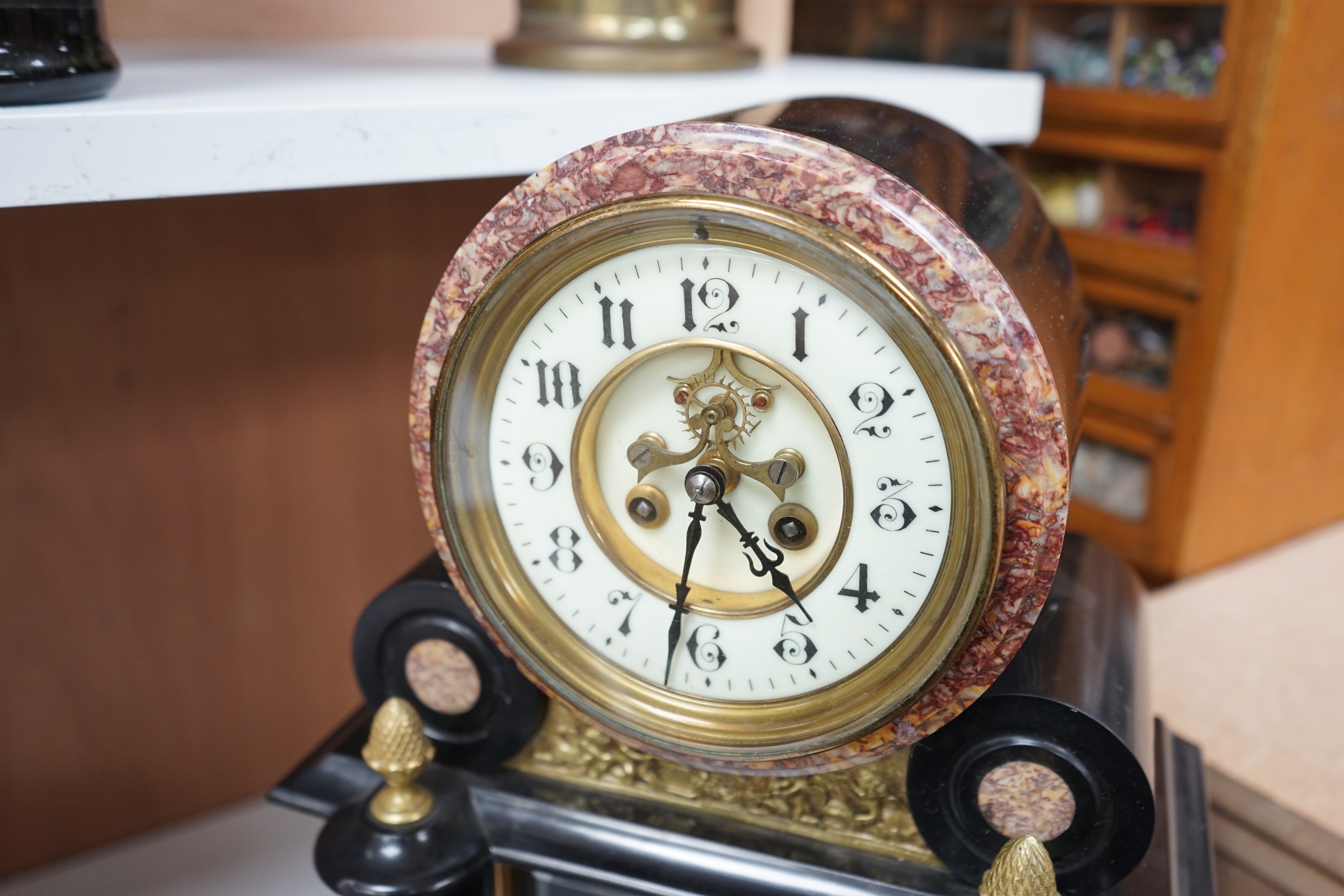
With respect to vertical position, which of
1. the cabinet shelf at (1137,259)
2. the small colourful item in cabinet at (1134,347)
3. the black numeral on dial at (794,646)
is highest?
the black numeral on dial at (794,646)

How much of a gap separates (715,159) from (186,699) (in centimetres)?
121

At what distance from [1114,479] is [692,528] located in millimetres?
1779

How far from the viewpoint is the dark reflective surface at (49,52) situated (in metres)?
0.81

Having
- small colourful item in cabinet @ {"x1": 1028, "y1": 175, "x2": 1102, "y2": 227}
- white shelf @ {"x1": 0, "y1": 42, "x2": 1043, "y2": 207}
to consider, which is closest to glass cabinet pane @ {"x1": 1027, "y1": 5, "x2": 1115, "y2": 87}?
small colourful item in cabinet @ {"x1": 1028, "y1": 175, "x2": 1102, "y2": 227}

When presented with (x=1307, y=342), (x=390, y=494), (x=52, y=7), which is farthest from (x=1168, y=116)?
(x=52, y=7)

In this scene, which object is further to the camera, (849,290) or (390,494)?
(390,494)

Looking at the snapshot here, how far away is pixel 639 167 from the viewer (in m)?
0.68

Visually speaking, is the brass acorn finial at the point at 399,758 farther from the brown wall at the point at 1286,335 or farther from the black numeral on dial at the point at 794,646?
the brown wall at the point at 1286,335

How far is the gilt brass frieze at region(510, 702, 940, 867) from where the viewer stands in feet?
2.66

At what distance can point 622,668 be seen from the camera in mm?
808

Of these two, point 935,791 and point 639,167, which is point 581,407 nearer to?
point 639,167

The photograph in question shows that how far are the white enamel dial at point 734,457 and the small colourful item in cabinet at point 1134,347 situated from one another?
1643mm

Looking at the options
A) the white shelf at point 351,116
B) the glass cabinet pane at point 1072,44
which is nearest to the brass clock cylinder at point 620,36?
the white shelf at point 351,116

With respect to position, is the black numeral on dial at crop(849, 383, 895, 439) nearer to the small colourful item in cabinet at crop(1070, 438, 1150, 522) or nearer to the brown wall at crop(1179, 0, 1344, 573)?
the brown wall at crop(1179, 0, 1344, 573)
